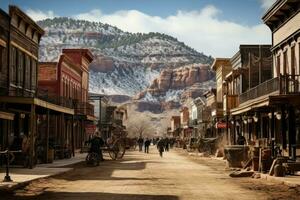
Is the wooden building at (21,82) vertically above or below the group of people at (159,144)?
above

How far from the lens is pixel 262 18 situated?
3700 centimetres

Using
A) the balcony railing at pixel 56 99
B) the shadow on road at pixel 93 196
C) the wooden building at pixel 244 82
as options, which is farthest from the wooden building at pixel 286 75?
the balcony railing at pixel 56 99

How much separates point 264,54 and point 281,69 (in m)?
18.3

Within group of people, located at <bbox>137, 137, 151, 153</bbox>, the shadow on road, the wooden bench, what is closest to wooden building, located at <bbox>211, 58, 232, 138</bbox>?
group of people, located at <bbox>137, 137, 151, 153</bbox>

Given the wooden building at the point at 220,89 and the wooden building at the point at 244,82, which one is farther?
the wooden building at the point at 220,89

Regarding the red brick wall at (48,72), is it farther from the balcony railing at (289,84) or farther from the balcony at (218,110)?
the balcony railing at (289,84)

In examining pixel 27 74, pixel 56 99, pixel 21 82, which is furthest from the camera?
pixel 56 99

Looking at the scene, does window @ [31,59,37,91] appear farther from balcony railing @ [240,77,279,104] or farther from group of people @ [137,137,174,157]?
group of people @ [137,137,174,157]

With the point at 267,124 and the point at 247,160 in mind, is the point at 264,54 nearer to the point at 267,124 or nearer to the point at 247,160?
the point at 267,124

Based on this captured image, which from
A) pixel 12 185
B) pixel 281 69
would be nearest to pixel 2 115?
pixel 12 185

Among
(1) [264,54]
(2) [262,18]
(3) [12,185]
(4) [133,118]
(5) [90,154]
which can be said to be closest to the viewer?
(3) [12,185]

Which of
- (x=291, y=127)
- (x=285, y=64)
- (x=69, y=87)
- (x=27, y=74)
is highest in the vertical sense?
(x=69, y=87)

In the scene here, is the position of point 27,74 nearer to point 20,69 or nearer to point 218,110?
point 20,69

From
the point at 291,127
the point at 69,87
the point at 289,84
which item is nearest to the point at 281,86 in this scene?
the point at 289,84
